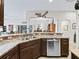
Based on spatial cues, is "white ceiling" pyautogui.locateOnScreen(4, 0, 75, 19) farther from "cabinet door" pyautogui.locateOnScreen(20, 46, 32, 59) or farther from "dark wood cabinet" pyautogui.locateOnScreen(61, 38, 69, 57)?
"cabinet door" pyautogui.locateOnScreen(20, 46, 32, 59)

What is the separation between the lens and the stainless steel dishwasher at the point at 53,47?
8.02m

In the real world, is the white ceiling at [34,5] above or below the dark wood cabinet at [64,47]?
above

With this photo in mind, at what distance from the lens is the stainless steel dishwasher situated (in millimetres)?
8023

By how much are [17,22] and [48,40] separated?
6.60 metres

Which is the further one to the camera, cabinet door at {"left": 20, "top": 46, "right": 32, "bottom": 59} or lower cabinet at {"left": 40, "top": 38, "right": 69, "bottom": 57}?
lower cabinet at {"left": 40, "top": 38, "right": 69, "bottom": 57}

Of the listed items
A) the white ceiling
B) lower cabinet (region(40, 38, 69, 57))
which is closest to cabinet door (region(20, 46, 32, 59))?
lower cabinet (region(40, 38, 69, 57))

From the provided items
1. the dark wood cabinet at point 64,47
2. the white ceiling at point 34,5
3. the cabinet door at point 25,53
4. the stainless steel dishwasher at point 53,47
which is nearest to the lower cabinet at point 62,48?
the dark wood cabinet at point 64,47

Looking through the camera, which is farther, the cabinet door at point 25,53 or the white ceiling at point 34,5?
the white ceiling at point 34,5

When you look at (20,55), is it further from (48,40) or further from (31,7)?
(31,7)

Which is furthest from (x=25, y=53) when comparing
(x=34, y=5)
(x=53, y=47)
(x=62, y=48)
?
(x=34, y=5)

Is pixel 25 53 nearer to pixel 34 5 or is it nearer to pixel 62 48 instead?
pixel 62 48

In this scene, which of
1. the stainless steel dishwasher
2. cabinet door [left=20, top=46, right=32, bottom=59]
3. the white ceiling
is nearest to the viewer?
cabinet door [left=20, top=46, right=32, bottom=59]

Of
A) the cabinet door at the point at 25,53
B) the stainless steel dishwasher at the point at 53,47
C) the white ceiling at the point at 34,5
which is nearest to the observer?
the cabinet door at the point at 25,53

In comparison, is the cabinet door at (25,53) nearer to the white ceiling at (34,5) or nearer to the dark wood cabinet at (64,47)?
the dark wood cabinet at (64,47)
